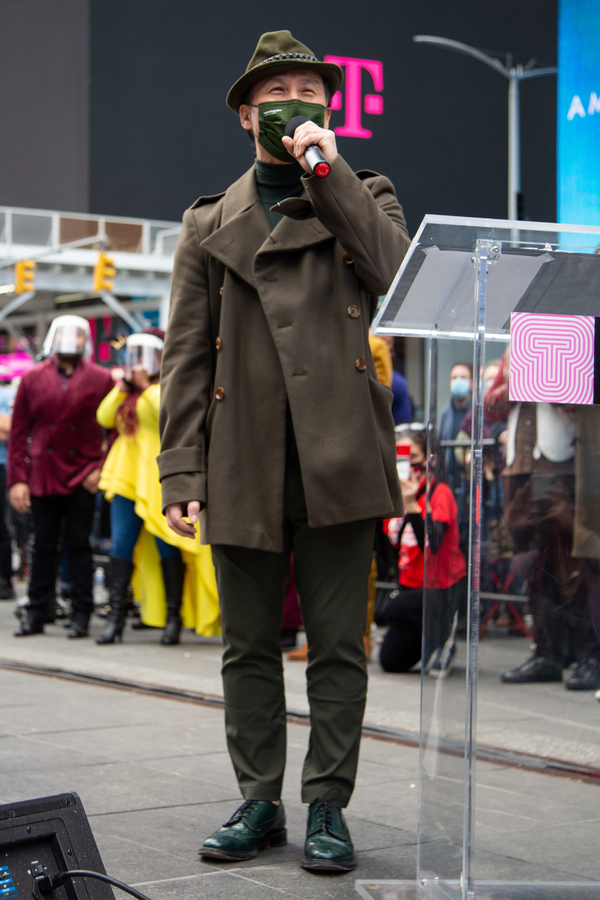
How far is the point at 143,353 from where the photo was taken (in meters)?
7.04

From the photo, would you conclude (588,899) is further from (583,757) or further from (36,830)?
(36,830)

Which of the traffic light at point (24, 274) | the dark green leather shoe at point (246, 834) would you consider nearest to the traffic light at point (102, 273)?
the traffic light at point (24, 274)

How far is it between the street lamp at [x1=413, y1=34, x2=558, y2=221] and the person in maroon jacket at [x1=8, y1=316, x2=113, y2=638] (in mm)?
5006

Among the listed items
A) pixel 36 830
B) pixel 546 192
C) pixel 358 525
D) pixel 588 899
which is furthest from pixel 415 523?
pixel 546 192

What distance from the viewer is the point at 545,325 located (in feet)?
7.29

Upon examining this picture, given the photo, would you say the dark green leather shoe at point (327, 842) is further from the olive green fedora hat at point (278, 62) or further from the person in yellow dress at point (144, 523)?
the person in yellow dress at point (144, 523)

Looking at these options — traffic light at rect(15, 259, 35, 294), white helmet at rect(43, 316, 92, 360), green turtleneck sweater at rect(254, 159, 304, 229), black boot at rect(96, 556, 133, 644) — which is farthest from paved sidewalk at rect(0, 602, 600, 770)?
traffic light at rect(15, 259, 35, 294)

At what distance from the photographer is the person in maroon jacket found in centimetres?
718

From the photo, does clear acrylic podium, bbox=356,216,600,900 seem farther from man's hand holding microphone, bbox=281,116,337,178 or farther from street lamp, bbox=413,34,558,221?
street lamp, bbox=413,34,558,221

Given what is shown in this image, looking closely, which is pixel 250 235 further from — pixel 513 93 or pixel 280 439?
pixel 513 93

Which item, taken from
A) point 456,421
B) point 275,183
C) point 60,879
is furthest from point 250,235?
point 60,879

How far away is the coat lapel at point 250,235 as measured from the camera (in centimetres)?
268

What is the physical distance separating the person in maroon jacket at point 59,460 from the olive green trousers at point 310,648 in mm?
4560

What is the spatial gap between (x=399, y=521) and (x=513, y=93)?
32.6 ft
